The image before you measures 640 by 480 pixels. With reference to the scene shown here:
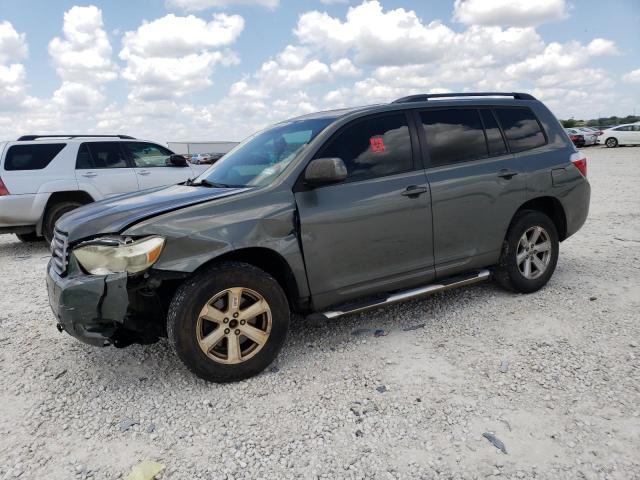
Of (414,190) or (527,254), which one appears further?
(527,254)

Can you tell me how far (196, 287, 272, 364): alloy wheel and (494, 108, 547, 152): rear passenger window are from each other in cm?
278

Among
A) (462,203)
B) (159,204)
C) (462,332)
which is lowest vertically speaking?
(462,332)

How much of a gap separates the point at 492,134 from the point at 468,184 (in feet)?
2.11

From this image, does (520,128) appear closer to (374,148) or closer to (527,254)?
(527,254)

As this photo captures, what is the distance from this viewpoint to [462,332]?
157 inches

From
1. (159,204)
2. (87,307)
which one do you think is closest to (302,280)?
(159,204)

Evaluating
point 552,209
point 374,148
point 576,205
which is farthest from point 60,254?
point 576,205

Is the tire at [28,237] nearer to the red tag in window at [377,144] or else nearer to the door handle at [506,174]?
the red tag in window at [377,144]

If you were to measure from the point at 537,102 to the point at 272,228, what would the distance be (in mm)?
3162

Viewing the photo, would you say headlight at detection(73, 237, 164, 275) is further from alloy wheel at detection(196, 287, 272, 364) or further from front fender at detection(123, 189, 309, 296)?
alloy wheel at detection(196, 287, 272, 364)

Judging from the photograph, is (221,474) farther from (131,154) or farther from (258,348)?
(131,154)

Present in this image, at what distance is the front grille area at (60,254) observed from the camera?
125 inches

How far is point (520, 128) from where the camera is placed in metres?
4.64

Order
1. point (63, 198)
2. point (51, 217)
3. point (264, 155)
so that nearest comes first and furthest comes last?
point (264, 155), point (51, 217), point (63, 198)
